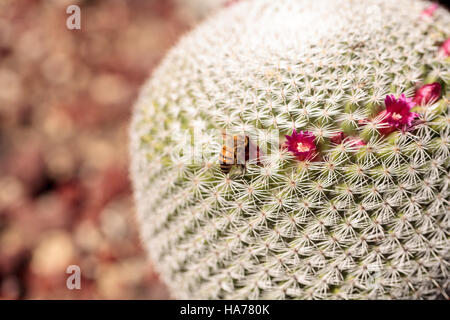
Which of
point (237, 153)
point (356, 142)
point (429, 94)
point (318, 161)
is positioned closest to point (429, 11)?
point (429, 94)

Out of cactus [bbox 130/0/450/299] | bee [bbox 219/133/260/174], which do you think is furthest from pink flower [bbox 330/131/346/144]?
bee [bbox 219/133/260/174]

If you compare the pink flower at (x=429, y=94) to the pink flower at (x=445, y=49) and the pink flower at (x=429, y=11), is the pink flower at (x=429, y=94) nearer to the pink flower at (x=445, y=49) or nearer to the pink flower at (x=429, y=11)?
the pink flower at (x=445, y=49)

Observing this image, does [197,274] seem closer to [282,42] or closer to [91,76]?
[282,42]

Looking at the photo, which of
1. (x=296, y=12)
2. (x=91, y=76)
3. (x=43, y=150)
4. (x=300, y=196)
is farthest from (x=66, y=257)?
(x=296, y=12)

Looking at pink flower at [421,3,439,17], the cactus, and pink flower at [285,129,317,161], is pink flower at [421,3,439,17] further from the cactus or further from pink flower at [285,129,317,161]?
pink flower at [285,129,317,161]

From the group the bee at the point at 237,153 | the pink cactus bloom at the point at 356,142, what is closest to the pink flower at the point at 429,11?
the pink cactus bloom at the point at 356,142
